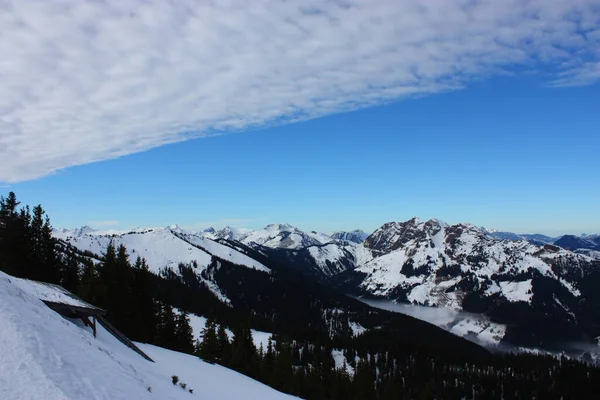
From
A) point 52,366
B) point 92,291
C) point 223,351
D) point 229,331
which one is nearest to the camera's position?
point 52,366

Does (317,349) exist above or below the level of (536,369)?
above

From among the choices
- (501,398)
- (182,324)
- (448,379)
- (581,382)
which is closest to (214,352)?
(182,324)

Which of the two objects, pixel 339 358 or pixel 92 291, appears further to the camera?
pixel 339 358

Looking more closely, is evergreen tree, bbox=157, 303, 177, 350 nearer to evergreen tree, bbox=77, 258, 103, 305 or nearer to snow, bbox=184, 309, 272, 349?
evergreen tree, bbox=77, 258, 103, 305

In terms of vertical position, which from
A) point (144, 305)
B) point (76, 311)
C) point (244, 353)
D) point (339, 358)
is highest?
point (76, 311)

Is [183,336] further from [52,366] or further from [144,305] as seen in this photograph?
[52,366]

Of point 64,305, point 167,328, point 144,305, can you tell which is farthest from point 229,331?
point 64,305

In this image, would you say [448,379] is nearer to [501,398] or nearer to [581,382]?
[501,398]

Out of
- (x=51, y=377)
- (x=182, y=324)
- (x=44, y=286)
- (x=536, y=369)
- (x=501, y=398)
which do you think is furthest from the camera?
(x=536, y=369)

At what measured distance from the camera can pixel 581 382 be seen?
180 meters

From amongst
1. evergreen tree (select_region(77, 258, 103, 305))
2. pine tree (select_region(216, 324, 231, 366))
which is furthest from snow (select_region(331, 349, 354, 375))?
evergreen tree (select_region(77, 258, 103, 305))

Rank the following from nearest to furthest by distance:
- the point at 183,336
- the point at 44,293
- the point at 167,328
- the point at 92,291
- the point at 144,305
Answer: the point at 44,293, the point at 92,291, the point at 144,305, the point at 167,328, the point at 183,336

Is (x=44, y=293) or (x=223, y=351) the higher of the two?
(x=44, y=293)

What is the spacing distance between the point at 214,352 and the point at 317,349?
116 metres
